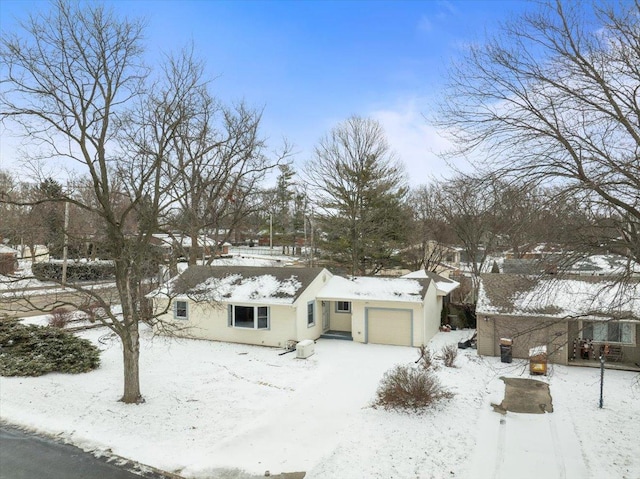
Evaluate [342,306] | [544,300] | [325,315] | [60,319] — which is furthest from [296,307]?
[60,319]

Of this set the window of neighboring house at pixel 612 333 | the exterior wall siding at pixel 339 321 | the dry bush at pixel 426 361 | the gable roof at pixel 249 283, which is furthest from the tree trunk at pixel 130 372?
the window of neighboring house at pixel 612 333

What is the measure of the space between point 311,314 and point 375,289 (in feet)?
10.9

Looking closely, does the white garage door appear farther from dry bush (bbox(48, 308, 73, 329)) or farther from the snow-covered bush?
dry bush (bbox(48, 308, 73, 329))

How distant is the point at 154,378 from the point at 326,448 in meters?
7.72

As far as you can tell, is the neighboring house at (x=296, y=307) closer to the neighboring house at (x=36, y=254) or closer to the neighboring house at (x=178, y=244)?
the neighboring house at (x=178, y=244)

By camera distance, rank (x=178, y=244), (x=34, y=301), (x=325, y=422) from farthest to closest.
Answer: (x=34, y=301) < (x=178, y=244) < (x=325, y=422)

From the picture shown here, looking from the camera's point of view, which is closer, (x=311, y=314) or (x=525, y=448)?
(x=525, y=448)

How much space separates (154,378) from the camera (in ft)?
48.1

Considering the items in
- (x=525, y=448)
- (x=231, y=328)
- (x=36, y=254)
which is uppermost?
(x=36, y=254)

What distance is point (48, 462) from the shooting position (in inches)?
355

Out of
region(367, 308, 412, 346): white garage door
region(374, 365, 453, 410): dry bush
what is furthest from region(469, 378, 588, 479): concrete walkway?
region(367, 308, 412, 346): white garage door

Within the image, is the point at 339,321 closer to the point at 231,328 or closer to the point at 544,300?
the point at 231,328

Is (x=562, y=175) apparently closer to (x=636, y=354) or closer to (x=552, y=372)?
(x=552, y=372)

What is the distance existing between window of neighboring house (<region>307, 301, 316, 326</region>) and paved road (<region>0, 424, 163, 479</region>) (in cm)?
1190
